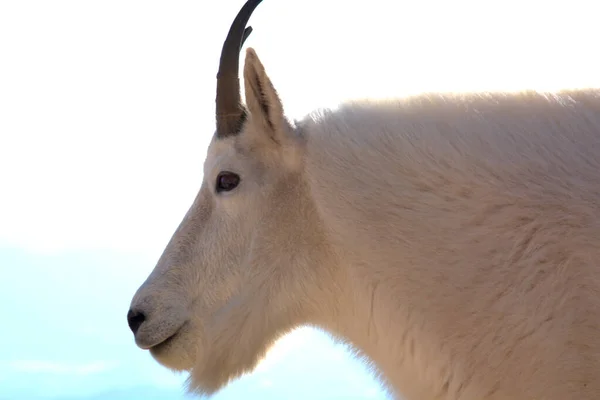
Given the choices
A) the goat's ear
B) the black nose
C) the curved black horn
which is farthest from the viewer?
the curved black horn

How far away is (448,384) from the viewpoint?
3.83 meters

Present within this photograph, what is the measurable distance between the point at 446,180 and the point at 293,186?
754 millimetres

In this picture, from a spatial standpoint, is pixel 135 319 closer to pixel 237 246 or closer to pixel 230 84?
pixel 237 246

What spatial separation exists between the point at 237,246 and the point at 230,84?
0.78 metres

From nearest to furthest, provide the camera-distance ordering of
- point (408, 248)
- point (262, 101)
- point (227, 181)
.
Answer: point (408, 248) < point (262, 101) < point (227, 181)

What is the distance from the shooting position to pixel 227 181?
4.46 metres

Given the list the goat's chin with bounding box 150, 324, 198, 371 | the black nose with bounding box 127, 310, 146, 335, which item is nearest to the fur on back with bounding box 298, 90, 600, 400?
the goat's chin with bounding box 150, 324, 198, 371

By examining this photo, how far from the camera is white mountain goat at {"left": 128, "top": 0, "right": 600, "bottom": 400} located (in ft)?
11.9

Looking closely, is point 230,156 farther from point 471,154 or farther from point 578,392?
point 578,392

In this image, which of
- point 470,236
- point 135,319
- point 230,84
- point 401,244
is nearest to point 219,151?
point 230,84

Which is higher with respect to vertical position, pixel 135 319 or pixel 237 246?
pixel 237 246

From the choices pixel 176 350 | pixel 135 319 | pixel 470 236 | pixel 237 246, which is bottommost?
pixel 470 236

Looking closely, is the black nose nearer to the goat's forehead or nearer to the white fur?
the white fur

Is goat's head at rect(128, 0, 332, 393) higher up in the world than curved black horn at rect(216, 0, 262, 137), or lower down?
lower down
